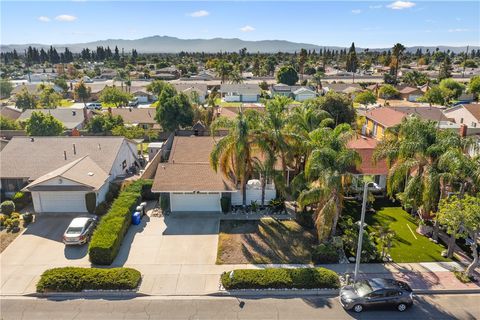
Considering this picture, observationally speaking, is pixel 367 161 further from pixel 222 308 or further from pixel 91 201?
pixel 91 201

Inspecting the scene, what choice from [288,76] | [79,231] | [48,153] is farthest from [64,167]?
[288,76]

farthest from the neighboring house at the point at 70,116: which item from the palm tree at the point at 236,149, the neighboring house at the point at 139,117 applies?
the palm tree at the point at 236,149

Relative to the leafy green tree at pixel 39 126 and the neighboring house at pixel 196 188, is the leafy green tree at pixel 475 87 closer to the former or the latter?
the neighboring house at pixel 196 188

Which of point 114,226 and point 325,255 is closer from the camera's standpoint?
point 325,255


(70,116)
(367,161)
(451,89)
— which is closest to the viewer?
(367,161)

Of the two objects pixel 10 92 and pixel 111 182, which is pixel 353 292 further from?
pixel 10 92

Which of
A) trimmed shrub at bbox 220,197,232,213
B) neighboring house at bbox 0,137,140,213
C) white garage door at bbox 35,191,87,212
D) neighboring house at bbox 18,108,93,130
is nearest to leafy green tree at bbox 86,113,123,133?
neighboring house at bbox 18,108,93,130
